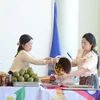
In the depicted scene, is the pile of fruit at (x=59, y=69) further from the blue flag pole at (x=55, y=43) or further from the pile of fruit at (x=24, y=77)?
the blue flag pole at (x=55, y=43)

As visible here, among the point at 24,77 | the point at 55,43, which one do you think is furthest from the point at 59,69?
the point at 55,43

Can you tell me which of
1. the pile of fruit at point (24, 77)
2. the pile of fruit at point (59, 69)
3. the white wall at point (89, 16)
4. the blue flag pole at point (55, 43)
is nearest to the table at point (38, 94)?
the pile of fruit at point (24, 77)

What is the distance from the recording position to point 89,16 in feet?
13.4

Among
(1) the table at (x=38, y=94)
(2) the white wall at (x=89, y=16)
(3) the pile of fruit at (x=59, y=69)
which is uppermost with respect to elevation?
(2) the white wall at (x=89, y=16)

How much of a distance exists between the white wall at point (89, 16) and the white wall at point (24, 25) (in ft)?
2.20

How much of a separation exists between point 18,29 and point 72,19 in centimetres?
80

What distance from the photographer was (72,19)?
3.72 meters

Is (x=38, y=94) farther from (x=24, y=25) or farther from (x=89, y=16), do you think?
(x=89, y=16)

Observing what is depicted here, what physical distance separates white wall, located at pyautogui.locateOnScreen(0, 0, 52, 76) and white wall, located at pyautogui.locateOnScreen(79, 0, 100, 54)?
2.20 ft

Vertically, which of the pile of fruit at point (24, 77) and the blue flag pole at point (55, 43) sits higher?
the blue flag pole at point (55, 43)

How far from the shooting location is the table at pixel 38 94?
1803mm

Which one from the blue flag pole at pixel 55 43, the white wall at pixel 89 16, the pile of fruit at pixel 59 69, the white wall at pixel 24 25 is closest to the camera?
the pile of fruit at pixel 59 69

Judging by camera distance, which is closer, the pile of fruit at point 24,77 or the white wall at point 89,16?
the pile of fruit at point 24,77

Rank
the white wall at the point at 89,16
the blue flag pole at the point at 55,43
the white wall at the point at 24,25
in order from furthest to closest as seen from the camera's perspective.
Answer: the white wall at the point at 89,16 → the blue flag pole at the point at 55,43 → the white wall at the point at 24,25
